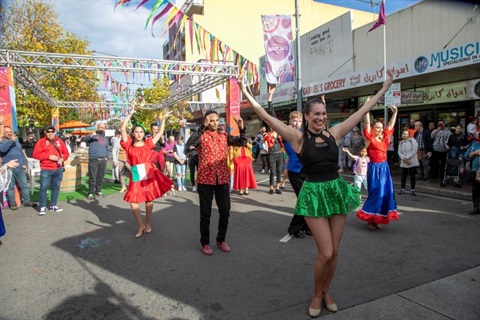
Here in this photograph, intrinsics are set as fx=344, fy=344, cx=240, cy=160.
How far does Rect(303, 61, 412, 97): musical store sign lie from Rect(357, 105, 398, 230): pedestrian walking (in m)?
5.04

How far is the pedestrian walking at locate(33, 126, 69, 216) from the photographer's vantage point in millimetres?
7461

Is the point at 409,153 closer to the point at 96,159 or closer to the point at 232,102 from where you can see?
the point at 232,102

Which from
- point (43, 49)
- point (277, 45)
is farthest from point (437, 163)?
point (43, 49)

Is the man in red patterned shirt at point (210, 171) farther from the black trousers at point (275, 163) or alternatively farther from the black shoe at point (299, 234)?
the black trousers at point (275, 163)

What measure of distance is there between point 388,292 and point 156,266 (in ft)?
8.65

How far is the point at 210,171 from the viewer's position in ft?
14.8

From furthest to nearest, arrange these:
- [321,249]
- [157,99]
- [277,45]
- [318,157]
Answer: [157,99]
[277,45]
[318,157]
[321,249]

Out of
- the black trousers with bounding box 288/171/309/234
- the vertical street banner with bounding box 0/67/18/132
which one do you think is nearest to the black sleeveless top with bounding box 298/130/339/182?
the black trousers with bounding box 288/171/309/234

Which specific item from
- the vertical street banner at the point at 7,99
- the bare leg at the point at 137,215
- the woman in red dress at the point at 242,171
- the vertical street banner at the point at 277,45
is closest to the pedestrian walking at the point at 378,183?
the bare leg at the point at 137,215

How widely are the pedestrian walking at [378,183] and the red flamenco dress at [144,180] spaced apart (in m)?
3.32

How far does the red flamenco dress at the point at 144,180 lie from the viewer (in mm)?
5492

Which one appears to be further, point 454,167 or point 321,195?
point 454,167

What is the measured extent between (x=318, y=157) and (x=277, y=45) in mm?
10273

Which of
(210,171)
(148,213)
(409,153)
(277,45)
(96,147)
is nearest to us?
(210,171)
